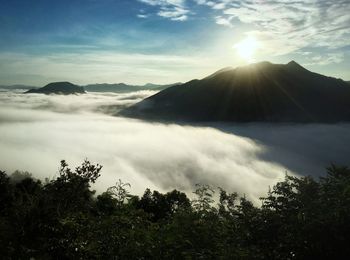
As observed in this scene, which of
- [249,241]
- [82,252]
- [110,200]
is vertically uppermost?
[110,200]

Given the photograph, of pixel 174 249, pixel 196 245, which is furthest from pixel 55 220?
pixel 196 245

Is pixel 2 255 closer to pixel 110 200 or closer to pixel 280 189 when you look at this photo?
pixel 110 200

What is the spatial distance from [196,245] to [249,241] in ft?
16.6

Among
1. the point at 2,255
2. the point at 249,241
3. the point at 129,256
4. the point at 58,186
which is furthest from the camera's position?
the point at 249,241

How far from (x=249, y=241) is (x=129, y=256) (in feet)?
28.3

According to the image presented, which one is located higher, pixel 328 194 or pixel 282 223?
pixel 328 194

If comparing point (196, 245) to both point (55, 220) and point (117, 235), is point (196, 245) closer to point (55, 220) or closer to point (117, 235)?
point (117, 235)

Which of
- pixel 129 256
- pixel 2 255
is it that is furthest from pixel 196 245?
pixel 2 255

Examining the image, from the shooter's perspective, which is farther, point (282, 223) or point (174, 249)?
point (282, 223)

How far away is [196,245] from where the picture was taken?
1953 centimetres

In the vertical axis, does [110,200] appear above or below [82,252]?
above

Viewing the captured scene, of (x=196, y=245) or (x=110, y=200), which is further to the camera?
(x=110, y=200)

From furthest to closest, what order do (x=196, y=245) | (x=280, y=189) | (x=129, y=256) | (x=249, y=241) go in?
(x=280, y=189) < (x=249, y=241) < (x=196, y=245) < (x=129, y=256)

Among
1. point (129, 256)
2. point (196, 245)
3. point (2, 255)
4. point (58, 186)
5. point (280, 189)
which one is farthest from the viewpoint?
point (280, 189)
